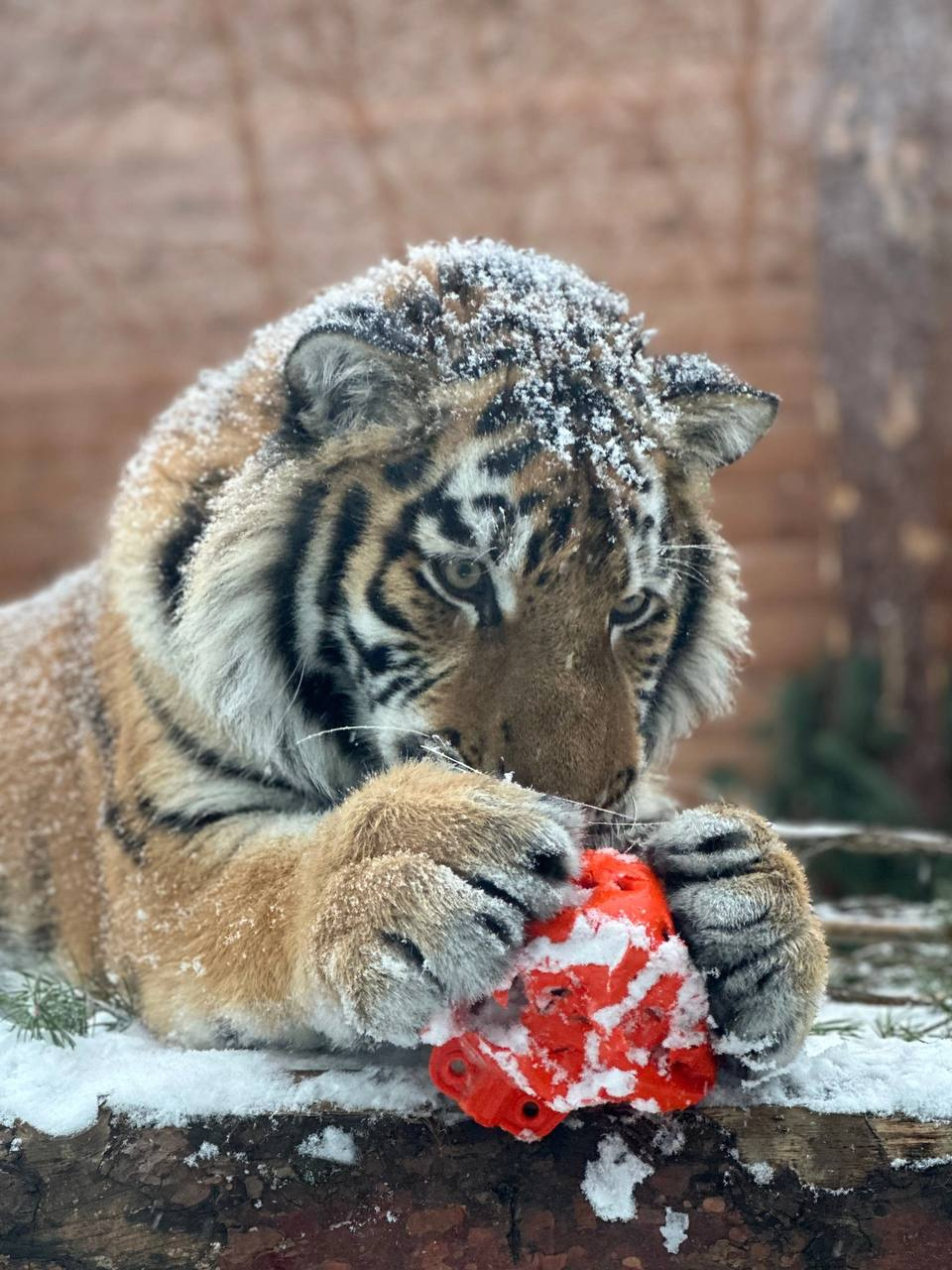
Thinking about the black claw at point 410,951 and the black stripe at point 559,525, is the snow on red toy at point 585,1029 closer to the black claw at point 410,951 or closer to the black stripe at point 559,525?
the black claw at point 410,951

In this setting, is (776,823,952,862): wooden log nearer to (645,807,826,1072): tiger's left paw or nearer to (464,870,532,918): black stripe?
(645,807,826,1072): tiger's left paw

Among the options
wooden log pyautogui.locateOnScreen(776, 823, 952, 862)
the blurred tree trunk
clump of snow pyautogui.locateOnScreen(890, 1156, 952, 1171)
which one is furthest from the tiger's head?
the blurred tree trunk

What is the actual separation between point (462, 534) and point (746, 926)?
52 centimetres

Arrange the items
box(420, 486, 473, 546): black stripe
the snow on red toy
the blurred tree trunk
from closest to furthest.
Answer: the snow on red toy → box(420, 486, 473, 546): black stripe → the blurred tree trunk

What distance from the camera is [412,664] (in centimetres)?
147

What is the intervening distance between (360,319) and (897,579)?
4735 millimetres

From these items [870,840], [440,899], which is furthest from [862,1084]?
[870,840]

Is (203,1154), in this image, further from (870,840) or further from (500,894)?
(870,840)

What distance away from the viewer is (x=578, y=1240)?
112 cm

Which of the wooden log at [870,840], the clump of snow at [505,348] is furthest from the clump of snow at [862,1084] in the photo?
the wooden log at [870,840]

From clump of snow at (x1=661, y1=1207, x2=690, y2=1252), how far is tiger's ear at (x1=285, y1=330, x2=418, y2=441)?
883 millimetres

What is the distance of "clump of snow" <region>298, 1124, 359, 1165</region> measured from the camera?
1151mm

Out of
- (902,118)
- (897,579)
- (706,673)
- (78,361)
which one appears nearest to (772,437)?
(897,579)

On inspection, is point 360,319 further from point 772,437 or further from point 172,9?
point 172,9
